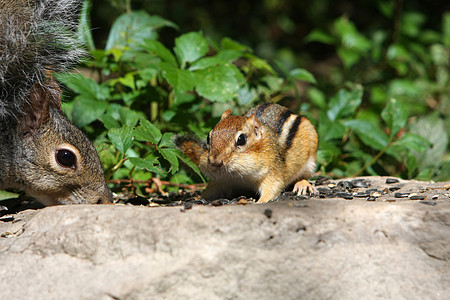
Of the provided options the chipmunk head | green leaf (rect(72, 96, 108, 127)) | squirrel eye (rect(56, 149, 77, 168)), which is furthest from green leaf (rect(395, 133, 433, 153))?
squirrel eye (rect(56, 149, 77, 168))

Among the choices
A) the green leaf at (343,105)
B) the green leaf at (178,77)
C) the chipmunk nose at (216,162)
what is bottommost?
the green leaf at (343,105)

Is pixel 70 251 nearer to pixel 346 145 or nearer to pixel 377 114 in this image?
pixel 346 145

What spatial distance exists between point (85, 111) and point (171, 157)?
1053 millimetres

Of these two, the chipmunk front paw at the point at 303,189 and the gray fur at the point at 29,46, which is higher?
the gray fur at the point at 29,46

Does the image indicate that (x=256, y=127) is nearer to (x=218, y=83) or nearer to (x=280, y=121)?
(x=280, y=121)

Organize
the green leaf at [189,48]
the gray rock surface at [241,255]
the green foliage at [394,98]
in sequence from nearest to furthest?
1. the gray rock surface at [241,255]
2. the green leaf at [189,48]
3. the green foliage at [394,98]

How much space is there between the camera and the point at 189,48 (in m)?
3.77

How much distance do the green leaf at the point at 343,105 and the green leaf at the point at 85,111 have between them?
1.83m

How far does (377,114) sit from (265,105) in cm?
249

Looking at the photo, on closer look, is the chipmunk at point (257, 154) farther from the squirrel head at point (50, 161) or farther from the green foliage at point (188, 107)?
the squirrel head at point (50, 161)

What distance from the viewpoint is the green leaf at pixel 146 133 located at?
9.70 feet

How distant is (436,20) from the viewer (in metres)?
7.83

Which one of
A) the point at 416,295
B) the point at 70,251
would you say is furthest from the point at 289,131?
the point at 70,251

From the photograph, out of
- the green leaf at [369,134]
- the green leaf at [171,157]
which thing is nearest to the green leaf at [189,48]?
the green leaf at [171,157]
